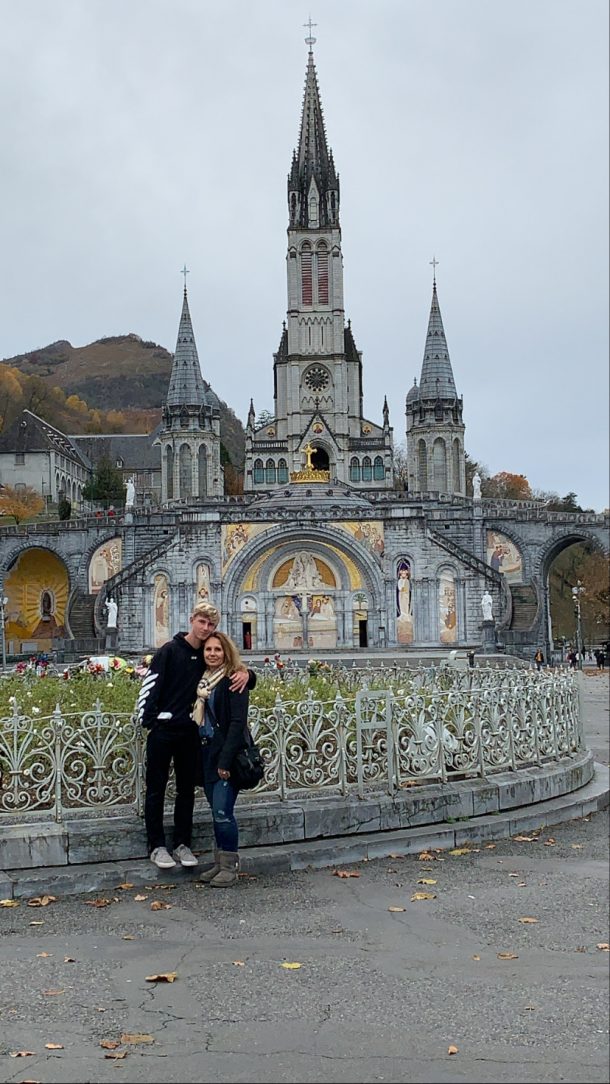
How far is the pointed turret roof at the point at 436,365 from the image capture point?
208ft

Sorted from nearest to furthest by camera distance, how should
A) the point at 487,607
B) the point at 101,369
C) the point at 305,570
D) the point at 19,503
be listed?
the point at 101,369 → the point at 19,503 → the point at 487,607 → the point at 305,570

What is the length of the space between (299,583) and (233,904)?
37.9 m

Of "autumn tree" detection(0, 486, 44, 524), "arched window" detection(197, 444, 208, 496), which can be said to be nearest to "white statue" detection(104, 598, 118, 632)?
"autumn tree" detection(0, 486, 44, 524)

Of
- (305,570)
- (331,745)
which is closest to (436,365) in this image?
(305,570)

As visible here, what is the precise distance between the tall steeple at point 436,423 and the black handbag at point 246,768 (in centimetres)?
5664

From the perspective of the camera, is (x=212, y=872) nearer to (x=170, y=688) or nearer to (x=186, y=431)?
(x=170, y=688)

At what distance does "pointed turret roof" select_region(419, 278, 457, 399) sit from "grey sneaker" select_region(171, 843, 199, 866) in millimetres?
57682

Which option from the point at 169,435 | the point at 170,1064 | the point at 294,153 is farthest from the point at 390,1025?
the point at 294,153

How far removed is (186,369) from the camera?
212 feet

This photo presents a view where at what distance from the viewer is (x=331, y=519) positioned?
145ft

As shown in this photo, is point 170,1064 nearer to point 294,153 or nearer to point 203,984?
point 203,984

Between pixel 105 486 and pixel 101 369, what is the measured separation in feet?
124

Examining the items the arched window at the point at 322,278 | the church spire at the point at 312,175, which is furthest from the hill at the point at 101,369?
the church spire at the point at 312,175

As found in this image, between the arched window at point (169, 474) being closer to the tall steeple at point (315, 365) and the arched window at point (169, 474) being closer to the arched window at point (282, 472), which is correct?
the tall steeple at point (315, 365)
